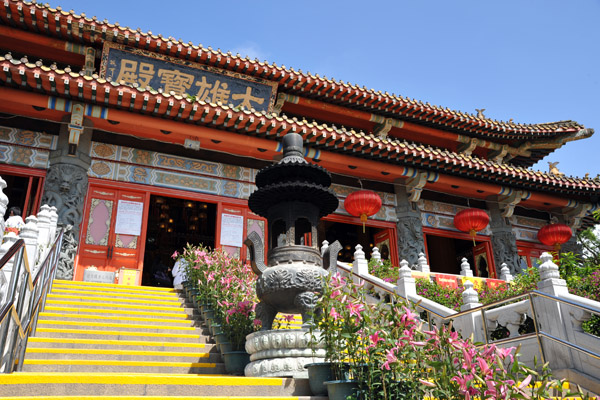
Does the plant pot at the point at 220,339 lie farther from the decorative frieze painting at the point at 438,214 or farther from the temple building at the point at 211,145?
the decorative frieze painting at the point at 438,214

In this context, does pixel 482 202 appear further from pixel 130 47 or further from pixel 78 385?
pixel 78 385

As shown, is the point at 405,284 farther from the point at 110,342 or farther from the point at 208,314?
the point at 110,342

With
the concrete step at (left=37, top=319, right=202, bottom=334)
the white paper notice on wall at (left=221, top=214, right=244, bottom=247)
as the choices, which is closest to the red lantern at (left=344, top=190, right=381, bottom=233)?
the white paper notice on wall at (left=221, top=214, right=244, bottom=247)

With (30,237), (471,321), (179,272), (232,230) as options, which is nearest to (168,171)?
(232,230)

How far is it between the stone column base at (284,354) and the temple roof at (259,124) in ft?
20.5

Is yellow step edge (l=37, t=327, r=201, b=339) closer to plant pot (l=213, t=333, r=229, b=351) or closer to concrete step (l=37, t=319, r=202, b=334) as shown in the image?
concrete step (l=37, t=319, r=202, b=334)

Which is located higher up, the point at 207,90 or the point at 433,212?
the point at 207,90

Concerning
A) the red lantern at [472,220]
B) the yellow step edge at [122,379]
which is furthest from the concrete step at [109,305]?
the red lantern at [472,220]

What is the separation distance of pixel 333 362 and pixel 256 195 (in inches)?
100

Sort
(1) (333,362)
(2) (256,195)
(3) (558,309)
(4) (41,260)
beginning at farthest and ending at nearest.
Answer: (4) (41,260)
(2) (256,195)
(3) (558,309)
(1) (333,362)

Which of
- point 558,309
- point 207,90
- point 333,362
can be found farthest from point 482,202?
point 333,362

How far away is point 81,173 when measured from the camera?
1000 centimetres

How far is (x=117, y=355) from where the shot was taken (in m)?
5.10

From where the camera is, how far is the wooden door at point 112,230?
32.2ft
